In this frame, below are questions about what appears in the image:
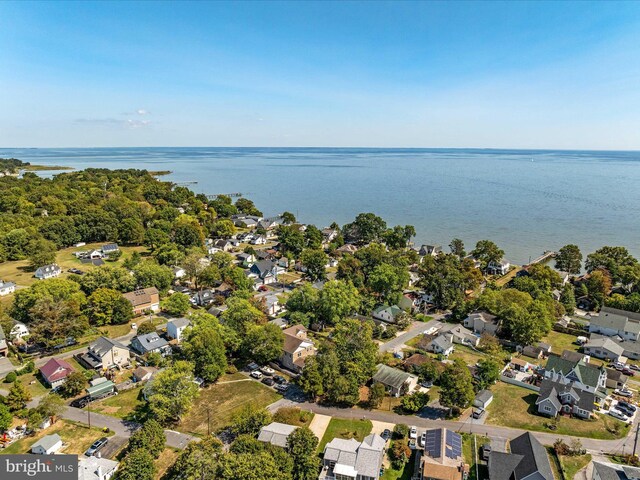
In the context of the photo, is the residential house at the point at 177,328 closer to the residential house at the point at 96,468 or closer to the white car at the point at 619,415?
the residential house at the point at 96,468

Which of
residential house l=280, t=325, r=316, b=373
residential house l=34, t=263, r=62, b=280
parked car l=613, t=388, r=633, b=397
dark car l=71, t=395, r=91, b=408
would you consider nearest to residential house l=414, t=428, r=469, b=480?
residential house l=280, t=325, r=316, b=373

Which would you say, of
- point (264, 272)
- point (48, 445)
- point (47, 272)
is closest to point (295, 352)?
point (48, 445)

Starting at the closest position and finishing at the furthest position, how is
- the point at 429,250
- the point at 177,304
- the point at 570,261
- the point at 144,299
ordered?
the point at 177,304
the point at 144,299
the point at 570,261
the point at 429,250

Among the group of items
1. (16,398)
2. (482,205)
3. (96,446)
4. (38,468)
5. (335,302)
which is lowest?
(96,446)

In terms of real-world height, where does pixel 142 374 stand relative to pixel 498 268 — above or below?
below

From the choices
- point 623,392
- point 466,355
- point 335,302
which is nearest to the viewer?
point 623,392

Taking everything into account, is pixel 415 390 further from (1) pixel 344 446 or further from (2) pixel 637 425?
(2) pixel 637 425

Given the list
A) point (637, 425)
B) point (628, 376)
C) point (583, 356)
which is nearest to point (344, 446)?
point (637, 425)

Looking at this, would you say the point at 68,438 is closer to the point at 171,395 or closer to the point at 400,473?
the point at 171,395
